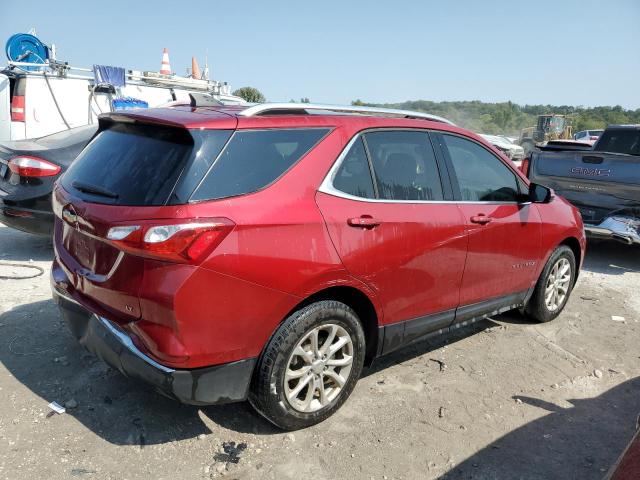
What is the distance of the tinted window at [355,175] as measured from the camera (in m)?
2.89

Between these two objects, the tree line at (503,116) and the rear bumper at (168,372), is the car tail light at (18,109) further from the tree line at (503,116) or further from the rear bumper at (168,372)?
the tree line at (503,116)

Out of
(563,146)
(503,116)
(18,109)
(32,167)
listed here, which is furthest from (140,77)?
(503,116)

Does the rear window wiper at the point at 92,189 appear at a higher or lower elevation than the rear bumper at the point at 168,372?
higher

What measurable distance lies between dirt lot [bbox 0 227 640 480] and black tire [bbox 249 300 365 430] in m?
0.13

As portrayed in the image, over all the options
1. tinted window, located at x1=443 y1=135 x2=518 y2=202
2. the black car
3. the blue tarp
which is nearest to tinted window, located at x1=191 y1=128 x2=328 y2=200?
tinted window, located at x1=443 y1=135 x2=518 y2=202

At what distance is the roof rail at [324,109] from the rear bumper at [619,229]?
3.74 meters

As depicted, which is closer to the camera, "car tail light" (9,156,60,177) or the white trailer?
"car tail light" (9,156,60,177)

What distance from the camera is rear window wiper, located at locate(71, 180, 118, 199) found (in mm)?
2592

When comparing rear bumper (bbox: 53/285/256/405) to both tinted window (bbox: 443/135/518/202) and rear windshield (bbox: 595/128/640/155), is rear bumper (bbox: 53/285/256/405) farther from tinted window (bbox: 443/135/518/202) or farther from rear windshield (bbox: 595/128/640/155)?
rear windshield (bbox: 595/128/640/155)

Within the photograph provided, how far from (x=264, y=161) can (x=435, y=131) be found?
4.79 ft

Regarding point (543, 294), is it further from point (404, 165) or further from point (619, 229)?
point (619, 229)

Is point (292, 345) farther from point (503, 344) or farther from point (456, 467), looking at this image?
point (503, 344)

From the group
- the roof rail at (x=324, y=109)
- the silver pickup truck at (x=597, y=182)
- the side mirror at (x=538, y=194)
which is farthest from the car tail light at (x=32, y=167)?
the silver pickup truck at (x=597, y=182)

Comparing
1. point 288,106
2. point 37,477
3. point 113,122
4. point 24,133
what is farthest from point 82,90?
point 37,477
